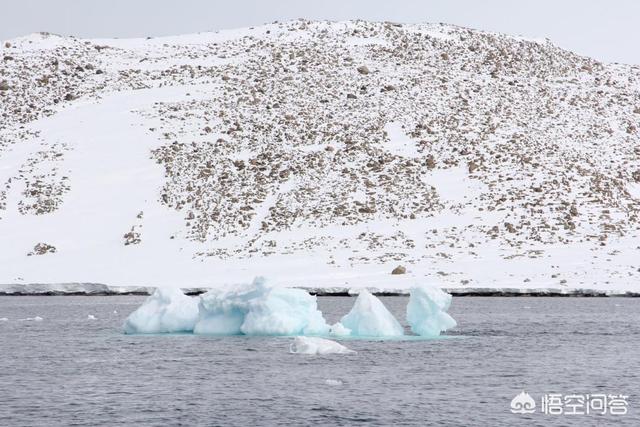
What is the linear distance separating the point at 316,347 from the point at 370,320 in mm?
7284

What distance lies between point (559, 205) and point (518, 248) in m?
13.2

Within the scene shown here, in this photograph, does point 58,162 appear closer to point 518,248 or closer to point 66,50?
point 66,50

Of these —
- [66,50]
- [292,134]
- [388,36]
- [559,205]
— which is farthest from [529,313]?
[66,50]

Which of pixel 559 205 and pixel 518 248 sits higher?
pixel 559 205

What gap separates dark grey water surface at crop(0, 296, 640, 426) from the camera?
28891mm

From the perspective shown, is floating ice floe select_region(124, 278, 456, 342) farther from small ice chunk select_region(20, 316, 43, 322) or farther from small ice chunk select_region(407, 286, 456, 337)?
small ice chunk select_region(20, 316, 43, 322)

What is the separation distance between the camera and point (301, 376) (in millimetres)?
36312

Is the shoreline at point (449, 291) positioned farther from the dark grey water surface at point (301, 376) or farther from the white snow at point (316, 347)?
the white snow at point (316, 347)

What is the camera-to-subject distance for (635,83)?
146375 millimetres

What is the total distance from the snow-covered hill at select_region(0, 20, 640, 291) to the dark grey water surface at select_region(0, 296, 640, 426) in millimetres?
35817

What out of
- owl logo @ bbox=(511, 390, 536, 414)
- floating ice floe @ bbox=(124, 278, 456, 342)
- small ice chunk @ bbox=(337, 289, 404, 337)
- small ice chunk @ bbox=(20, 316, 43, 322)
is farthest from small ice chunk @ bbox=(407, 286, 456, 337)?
small ice chunk @ bbox=(20, 316, 43, 322)

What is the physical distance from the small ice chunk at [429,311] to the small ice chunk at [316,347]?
690cm

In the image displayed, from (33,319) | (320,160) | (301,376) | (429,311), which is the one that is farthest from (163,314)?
(320,160)

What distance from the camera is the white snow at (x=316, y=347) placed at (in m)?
41.6
